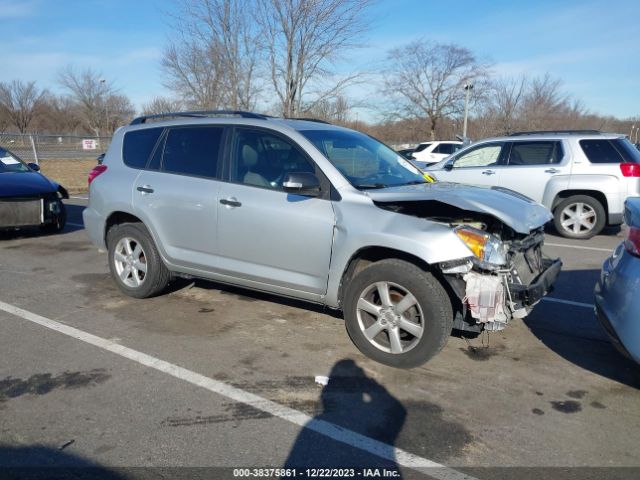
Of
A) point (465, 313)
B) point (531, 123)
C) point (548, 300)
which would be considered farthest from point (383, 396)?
point (531, 123)

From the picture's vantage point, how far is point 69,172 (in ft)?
68.3

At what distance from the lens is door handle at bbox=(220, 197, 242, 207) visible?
14.2 ft

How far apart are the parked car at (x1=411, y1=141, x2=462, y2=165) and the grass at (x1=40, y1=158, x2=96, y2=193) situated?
1335 cm

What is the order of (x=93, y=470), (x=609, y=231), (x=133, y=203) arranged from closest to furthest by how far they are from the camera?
(x=93, y=470) → (x=133, y=203) → (x=609, y=231)

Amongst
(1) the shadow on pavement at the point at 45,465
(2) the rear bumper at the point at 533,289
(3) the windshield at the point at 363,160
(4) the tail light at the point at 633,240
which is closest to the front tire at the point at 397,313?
(2) the rear bumper at the point at 533,289

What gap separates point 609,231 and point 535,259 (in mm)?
6751

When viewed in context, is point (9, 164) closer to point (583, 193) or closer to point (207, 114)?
point (207, 114)

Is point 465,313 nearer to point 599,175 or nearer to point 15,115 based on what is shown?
point 599,175

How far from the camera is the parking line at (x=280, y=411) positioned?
263 cm

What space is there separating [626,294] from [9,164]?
938 centimetres

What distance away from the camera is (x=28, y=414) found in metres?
3.06

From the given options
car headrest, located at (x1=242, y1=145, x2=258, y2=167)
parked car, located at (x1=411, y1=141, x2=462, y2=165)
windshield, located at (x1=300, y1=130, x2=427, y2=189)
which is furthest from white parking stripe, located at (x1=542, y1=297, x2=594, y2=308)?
parked car, located at (x1=411, y1=141, x2=462, y2=165)

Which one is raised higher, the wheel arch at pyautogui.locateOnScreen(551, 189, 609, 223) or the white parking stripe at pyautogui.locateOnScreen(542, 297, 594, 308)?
the wheel arch at pyautogui.locateOnScreen(551, 189, 609, 223)

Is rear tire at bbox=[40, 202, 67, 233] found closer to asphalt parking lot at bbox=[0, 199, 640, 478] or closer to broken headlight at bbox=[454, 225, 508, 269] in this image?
asphalt parking lot at bbox=[0, 199, 640, 478]
